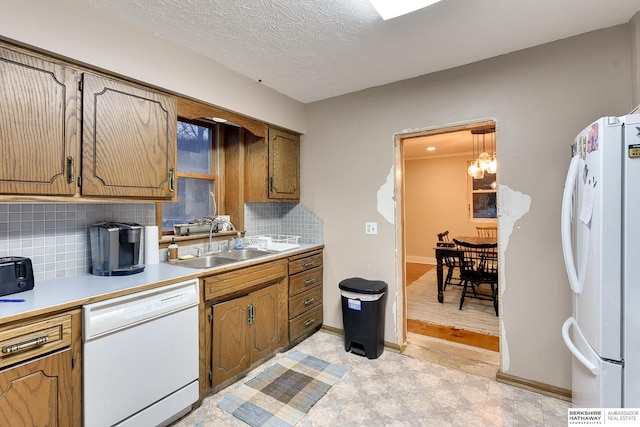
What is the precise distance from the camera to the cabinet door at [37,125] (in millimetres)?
1396

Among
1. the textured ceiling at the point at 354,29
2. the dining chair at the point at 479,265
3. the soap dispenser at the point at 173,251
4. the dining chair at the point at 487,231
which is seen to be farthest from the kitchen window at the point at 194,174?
the dining chair at the point at 487,231

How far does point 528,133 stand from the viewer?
7.05ft

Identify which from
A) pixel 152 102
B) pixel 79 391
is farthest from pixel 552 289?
pixel 152 102

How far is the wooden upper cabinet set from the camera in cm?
291

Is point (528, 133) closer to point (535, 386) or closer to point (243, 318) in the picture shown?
point (535, 386)

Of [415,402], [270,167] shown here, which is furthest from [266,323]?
[270,167]

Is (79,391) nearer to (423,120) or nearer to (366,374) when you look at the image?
(366,374)

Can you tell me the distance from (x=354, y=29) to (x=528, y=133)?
1432mm

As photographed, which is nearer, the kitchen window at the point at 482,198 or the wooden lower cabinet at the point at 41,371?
the wooden lower cabinet at the point at 41,371

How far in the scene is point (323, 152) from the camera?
10.4 ft

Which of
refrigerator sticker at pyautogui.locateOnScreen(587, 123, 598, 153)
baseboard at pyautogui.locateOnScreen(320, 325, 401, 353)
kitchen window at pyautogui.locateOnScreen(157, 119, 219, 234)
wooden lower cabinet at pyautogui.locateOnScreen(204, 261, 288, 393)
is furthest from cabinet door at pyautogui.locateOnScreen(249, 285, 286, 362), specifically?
refrigerator sticker at pyautogui.locateOnScreen(587, 123, 598, 153)

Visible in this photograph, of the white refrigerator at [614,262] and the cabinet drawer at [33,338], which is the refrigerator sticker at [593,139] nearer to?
the white refrigerator at [614,262]

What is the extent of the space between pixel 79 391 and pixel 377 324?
2.03m

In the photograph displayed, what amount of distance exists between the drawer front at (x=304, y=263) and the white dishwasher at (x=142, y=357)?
101cm
